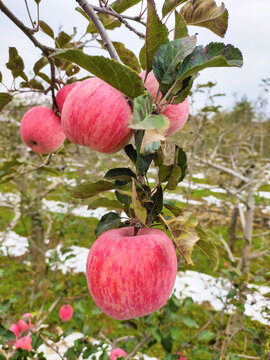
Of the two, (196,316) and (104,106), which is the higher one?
(104,106)

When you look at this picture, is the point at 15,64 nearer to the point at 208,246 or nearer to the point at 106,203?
the point at 106,203

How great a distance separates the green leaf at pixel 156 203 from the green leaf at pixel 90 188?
11cm

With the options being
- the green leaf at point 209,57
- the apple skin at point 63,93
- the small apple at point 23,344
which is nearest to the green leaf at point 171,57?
the green leaf at point 209,57

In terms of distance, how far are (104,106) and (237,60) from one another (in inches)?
9.4

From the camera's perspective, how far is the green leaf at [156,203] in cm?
47

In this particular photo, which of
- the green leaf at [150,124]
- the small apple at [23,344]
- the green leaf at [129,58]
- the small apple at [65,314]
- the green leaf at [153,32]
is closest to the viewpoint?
the green leaf at [150,124]

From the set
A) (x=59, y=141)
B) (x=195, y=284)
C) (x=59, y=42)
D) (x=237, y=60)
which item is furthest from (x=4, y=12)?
(x=195, y=284)

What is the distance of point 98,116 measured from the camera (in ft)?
1.77

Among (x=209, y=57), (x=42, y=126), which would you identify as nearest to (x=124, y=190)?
(x=209, y=57)

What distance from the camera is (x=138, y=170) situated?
415mm

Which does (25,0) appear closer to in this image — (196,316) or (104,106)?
(104,106)

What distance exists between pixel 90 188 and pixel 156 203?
0.16m

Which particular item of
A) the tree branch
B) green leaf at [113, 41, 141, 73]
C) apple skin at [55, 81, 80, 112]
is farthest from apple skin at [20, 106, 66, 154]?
the tree branch

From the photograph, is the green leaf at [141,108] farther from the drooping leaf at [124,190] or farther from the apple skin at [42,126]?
the apple skin at [42,126]
